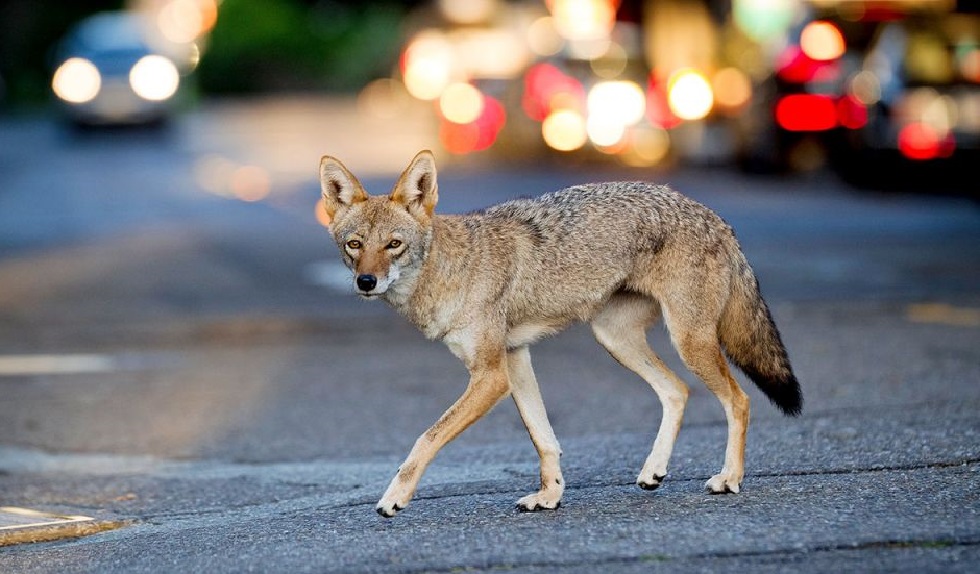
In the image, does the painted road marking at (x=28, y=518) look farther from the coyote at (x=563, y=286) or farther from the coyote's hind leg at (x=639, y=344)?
the coyote's hind leg at (x=639, y=344)

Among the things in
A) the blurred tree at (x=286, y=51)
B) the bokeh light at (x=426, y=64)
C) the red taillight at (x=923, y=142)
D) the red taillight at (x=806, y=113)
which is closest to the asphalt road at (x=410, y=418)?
the red taillight at (x=923, y=142)

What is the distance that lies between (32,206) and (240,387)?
37.3 ft

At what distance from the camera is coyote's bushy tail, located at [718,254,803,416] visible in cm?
717

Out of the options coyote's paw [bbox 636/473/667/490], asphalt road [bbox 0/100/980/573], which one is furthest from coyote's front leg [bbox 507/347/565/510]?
coyote's paw [bbox 636/473/667/490]

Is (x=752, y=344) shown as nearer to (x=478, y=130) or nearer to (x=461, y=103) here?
(x=461, y=103)

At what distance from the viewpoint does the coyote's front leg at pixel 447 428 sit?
22.0 feet

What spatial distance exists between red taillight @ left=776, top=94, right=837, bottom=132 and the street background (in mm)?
1603

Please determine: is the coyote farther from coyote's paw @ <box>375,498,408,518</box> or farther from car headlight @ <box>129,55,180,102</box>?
car headlight @ <box>129,55,180,102</box>

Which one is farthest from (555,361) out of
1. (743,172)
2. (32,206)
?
(743,172)

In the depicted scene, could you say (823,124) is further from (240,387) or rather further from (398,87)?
(398,87)

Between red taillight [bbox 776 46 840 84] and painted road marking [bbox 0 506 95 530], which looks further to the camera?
red taillight [bbox 776 46 840 84]

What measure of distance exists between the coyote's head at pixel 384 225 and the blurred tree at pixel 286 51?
4780 cm

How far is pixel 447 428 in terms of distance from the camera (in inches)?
268

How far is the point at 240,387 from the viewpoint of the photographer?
34.7 feet
